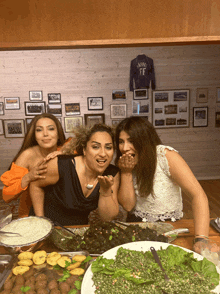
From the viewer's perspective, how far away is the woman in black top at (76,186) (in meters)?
1.58

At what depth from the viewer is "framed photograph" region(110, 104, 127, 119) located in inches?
187

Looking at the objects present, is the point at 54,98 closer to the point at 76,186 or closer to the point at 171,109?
the point at 171,109

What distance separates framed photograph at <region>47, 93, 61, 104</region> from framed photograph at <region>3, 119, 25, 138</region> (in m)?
0.74

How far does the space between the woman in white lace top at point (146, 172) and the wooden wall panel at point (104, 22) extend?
0.92 metres

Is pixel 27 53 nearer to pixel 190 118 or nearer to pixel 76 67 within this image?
pixel 76 67

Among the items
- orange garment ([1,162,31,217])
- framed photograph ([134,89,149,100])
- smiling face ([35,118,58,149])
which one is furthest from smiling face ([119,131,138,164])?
framed photograph ([134,89,149,100])

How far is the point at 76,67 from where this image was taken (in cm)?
459

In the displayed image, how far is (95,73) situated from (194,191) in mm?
3803

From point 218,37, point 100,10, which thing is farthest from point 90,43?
point 218,37

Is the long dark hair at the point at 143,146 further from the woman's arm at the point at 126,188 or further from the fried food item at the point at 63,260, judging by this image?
the fried food item at the point at 63,260

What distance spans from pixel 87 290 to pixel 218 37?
36.5 inches

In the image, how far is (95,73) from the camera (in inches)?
182

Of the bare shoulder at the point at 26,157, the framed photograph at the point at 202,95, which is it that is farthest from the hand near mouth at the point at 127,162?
the framed photograph at the point at 202,95

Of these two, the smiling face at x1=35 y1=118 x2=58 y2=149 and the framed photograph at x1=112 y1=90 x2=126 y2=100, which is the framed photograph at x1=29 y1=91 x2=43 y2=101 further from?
the smiling face at x1=35 y1=118 x2=58 y2=149
